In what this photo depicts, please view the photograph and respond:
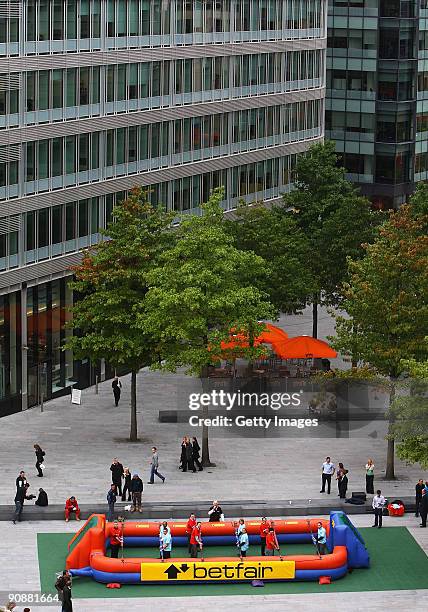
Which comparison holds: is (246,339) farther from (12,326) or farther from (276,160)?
Result: (276,160)

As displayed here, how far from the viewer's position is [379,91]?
389 ft

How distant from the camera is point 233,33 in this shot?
297 feet

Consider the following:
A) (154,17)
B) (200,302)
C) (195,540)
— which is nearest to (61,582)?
(195,540)

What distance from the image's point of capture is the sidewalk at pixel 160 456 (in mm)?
63156

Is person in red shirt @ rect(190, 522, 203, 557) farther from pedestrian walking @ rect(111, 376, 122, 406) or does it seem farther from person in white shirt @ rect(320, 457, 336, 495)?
pedestrian walking @ rect(111, 376, 122, 406)

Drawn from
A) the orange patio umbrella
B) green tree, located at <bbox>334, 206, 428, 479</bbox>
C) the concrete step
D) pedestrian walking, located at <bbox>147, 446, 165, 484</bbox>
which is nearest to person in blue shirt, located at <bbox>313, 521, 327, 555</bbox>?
the concrete step

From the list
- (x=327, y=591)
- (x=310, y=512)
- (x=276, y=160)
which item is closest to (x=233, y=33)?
(x=276, y=160)

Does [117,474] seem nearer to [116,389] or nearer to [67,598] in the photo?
[67,598]

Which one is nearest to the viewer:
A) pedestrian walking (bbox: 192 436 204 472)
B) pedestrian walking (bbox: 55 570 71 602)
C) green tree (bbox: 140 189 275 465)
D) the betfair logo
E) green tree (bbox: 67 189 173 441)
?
pedestrian walking (bbox: 55 570 71 602)

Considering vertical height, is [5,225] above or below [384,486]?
above

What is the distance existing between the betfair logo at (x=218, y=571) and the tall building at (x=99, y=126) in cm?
2227

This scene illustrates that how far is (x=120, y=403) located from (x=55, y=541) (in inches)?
781

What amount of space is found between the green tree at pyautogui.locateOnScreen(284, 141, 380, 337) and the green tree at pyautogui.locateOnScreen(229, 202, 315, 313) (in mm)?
1579

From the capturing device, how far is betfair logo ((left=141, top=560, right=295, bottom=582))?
54.1m
